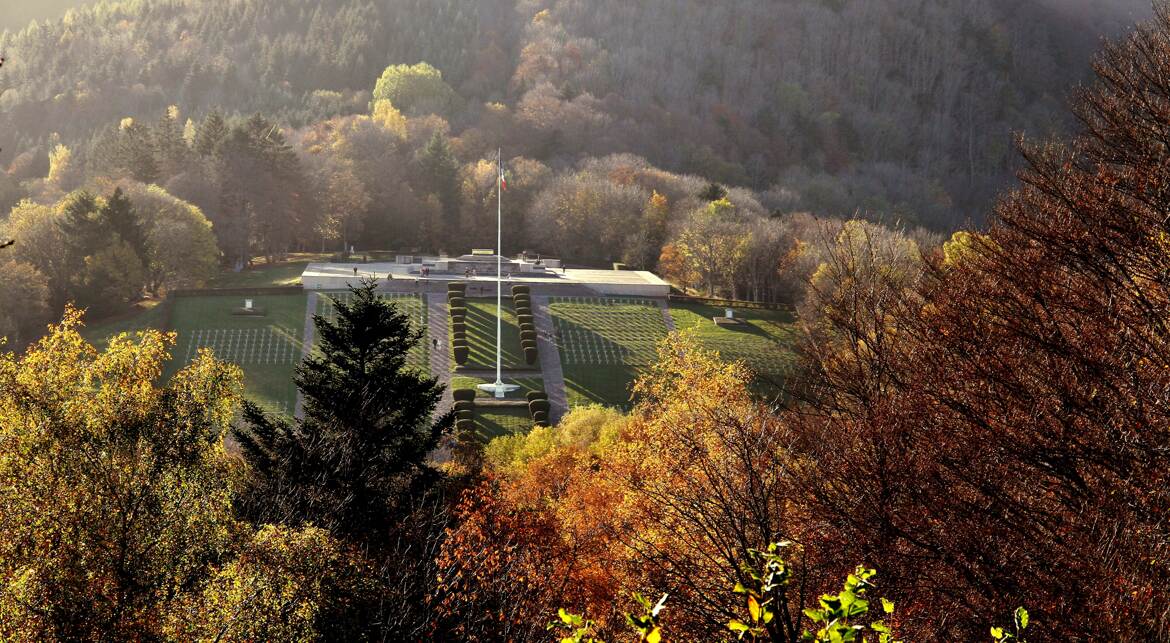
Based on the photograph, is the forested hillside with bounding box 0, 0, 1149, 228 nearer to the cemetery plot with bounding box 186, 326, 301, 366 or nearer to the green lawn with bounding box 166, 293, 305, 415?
the green lawn with bounding box 166, 293, 305, 415

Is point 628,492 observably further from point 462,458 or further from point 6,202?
point 6,202

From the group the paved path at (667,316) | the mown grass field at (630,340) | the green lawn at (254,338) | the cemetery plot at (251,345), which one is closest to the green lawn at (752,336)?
the mown grass field at (630,340)

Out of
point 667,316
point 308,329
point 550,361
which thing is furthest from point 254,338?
point 667,316

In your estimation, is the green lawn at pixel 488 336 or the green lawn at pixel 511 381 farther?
the green lawn at pixel 488 336

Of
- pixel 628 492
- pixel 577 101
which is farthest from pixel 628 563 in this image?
pixel 577 101

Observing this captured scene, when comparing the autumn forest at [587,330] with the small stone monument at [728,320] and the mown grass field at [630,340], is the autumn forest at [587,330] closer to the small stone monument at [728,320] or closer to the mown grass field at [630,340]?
the small stone monument at [728,320]

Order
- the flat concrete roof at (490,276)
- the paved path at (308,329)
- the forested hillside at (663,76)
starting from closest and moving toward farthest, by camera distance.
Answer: the paved path at (308,329) < the flat concrete roof at (490,276) < the forested hillside at (663,76)
